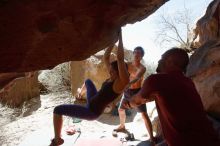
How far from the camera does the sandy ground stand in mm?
7473

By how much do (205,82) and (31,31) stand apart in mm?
3140

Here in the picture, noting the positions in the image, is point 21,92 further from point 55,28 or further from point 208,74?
point 55,28

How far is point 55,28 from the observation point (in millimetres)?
3902

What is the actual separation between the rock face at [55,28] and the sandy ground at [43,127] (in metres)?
2.96

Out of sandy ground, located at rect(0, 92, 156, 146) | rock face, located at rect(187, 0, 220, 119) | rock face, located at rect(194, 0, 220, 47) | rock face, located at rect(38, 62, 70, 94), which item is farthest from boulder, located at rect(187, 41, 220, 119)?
rock face, located at rect(38, 62, 70, 94)

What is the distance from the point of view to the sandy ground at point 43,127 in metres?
7.47

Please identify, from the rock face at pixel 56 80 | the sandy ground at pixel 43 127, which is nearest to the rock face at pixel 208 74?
the sandy ground at pixel 43 127

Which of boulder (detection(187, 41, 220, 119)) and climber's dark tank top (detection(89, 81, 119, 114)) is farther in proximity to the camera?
boulder (detection(187, 41, 220, 119))

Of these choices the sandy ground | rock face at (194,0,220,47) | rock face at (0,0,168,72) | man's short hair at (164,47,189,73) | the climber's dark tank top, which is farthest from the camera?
the sandy ground

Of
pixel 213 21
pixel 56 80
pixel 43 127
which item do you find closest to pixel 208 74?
pixel 213 21

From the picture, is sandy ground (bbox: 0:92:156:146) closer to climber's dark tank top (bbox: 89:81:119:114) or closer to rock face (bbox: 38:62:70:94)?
rock face (bbox: 38:62:70:94)

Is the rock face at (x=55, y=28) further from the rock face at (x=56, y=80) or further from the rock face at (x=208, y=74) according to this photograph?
the rock face at (x=56, y=80)

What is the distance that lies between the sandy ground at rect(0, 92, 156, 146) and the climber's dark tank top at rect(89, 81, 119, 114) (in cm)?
223

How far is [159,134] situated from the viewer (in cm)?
634
